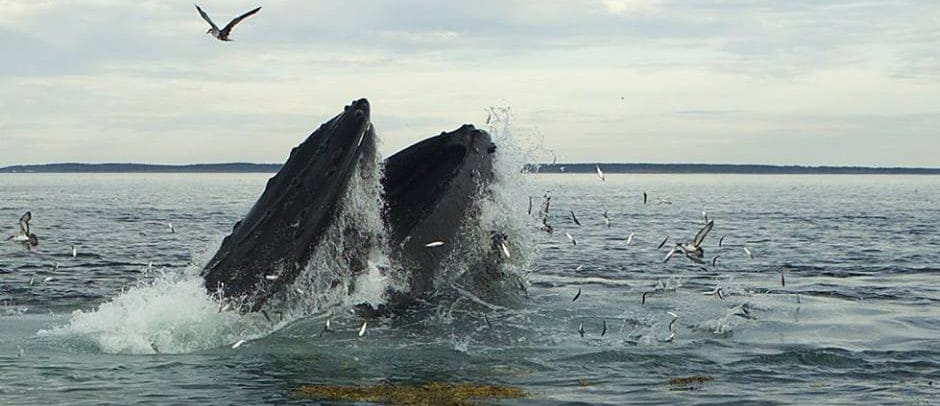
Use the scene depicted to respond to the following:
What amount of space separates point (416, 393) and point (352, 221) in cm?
176

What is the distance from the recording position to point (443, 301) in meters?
12.6

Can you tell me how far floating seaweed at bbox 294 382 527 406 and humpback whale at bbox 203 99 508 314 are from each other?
3.26ft

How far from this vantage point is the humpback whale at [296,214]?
394 inches

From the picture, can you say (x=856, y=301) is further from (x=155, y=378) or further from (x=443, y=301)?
(x=155, y=378)

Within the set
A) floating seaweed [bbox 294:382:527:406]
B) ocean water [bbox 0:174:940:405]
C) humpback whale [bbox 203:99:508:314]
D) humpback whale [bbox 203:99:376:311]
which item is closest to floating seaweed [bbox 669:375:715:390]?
ocean water [bbox 0:174:940:405]

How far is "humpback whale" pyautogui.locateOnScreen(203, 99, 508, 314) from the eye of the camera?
10.1m

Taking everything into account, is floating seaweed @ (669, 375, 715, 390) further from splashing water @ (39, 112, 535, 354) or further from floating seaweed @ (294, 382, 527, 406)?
splashing water @ (39, 112, 535, 354)

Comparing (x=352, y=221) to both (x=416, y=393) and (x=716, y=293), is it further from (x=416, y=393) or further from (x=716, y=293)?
(x=716, y=293)

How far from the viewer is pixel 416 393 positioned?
9867mm

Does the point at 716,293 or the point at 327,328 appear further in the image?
the point at 716,293

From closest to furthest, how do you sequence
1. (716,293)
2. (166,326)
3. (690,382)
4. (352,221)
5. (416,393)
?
1. (416,393)
2. (690,382)
3. (352,221)
4. (166,326)
5. (716,293)

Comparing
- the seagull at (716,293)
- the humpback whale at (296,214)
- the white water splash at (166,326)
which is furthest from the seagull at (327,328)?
the seagull at (716,293)

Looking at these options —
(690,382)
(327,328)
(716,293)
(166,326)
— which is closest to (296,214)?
(327,328)

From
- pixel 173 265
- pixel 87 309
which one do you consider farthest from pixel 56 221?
pixel 87 309
